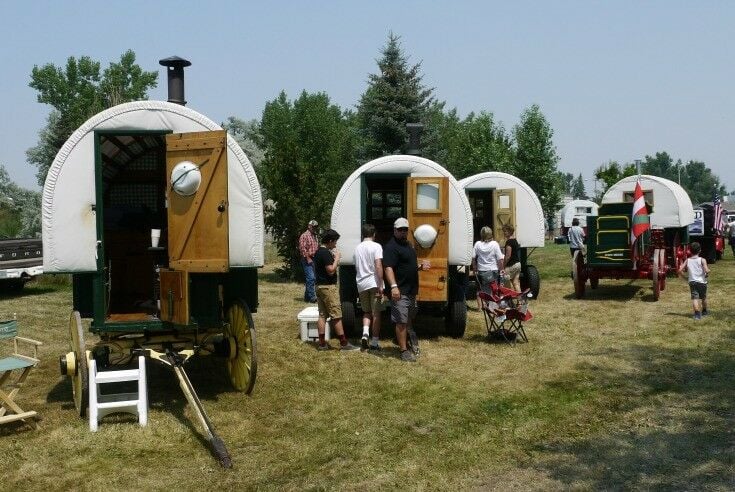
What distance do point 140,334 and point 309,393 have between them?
193 centimetres

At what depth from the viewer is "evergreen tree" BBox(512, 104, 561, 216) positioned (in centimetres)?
4544

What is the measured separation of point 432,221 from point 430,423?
4407 mm

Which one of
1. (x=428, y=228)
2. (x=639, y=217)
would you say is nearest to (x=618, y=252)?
(x=639, y=217)

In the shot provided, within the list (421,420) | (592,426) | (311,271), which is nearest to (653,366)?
(592,426)

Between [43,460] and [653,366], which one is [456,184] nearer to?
[653,366]

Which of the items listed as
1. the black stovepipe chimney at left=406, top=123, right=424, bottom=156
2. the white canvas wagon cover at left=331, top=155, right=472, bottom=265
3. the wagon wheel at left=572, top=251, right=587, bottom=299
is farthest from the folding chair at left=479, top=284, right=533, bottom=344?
the wagon wheel at left=572, top=251, right=587, bottom=299

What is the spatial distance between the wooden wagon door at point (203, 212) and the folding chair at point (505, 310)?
4891 millimetres

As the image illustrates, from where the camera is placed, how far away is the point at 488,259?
12.8m

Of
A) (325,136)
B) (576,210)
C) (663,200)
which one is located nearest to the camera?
(663,200)

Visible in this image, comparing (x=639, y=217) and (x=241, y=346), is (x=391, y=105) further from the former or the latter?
(x=241, y=346)

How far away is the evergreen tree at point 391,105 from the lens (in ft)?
110

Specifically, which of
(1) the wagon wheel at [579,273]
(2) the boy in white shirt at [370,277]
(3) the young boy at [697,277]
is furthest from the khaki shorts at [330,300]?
(1) the wagon wheel at [579,273]

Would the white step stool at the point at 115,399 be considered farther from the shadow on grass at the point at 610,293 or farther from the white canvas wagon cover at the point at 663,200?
the white canvas wagon cover at the point at 663,200

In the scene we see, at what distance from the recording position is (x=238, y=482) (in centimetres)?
586
